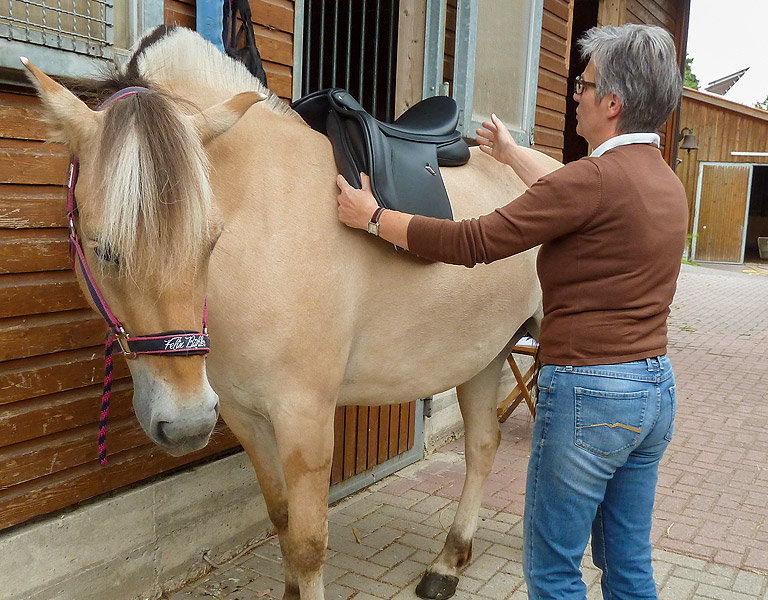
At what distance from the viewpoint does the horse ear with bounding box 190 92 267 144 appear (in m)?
1.69

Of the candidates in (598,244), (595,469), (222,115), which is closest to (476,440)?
(595,469)

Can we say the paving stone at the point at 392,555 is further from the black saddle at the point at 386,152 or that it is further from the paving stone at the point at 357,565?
the black saddle at the point at 386,152

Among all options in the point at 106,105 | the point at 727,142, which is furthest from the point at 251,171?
the point at 727,142

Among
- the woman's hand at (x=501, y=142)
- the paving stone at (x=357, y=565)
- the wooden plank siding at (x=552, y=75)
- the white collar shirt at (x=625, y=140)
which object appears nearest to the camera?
the white collar shirt at (x=625, y=140)

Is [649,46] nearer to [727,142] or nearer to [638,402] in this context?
[638,402]

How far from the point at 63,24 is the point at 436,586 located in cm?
249

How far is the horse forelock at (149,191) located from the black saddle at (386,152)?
A: 0.73 m

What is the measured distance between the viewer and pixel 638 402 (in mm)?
1793

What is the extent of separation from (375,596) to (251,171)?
6.07 feet

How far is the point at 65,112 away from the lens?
155cm

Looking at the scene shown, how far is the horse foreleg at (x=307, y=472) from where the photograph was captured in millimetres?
2080

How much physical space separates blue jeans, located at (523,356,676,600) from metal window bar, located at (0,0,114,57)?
5.81ft

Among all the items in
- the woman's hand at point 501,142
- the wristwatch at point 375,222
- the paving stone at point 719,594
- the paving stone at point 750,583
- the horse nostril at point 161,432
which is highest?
the woman's hand at point 501,142

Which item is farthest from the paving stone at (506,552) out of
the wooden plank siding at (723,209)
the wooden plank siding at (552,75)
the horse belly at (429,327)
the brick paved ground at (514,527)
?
the wooden plank siding at (723,209)
